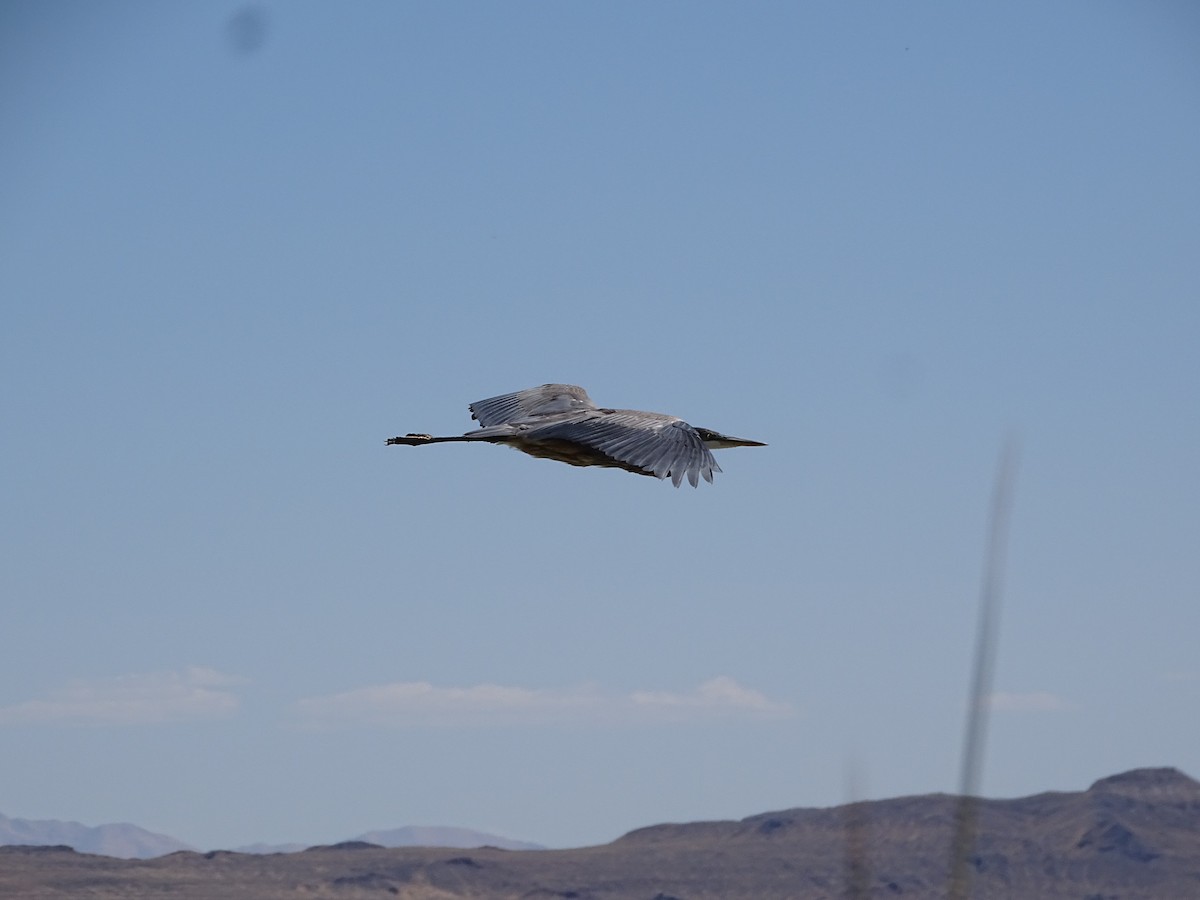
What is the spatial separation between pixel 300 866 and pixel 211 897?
733 inches

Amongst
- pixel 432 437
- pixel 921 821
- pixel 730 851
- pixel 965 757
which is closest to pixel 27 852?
pixel 730 851

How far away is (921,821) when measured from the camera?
191000 millimetres

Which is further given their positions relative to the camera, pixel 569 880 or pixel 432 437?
pixel 569 880

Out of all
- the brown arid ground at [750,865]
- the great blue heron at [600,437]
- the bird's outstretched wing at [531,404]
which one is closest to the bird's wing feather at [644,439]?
the great blue heron at [600,437]

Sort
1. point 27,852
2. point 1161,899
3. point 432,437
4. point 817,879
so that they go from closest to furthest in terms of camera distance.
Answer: point 432,437
point 1161,899
point 817,879
point 27,852

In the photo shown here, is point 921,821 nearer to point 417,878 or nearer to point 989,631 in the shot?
point 417,878

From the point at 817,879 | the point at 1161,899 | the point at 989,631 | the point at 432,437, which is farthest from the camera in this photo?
the point at 817,879

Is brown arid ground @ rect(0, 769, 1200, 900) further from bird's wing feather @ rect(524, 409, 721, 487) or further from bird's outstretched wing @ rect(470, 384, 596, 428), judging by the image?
bird's wing feather @ rect(524, 409, 721, 487)

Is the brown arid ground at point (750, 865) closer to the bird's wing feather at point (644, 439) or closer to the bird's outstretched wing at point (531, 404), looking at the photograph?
the bird's outstretched wing at point (531, 404)

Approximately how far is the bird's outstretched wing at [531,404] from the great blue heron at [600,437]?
1cm

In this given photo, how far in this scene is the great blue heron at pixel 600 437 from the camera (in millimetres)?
15531

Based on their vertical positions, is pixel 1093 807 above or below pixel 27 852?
above

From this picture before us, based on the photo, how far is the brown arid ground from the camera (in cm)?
17200

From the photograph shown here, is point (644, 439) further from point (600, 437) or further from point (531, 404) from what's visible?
point (531, 404)
